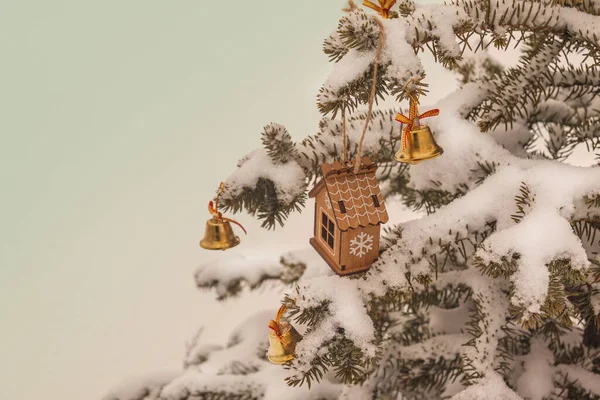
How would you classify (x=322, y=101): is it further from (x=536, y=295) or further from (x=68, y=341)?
(x=68, y=341)

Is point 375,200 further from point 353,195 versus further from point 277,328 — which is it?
point 277,328

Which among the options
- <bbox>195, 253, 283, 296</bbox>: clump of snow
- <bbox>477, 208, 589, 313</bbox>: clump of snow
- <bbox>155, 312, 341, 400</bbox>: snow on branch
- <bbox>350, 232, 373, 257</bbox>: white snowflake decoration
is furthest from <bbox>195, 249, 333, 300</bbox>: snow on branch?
<bbox>477, 208, 589, 313</bbox>: clump of snow

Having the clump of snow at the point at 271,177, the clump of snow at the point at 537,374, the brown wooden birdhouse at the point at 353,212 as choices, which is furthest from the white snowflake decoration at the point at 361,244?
the clump of snow at the point at 537,374

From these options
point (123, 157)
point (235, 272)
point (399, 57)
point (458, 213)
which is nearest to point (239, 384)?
point (235, 272)

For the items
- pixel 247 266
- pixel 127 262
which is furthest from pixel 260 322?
pixel 127 262

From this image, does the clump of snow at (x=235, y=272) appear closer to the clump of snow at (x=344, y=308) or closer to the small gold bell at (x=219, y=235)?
the small gold bell at (x=219, y=235)

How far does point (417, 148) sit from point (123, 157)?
6.01 feet

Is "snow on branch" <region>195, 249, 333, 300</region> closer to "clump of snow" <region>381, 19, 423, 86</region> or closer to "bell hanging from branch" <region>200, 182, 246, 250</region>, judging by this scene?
"bell hanging from branch" <region>200, 182, 246, 250</region>

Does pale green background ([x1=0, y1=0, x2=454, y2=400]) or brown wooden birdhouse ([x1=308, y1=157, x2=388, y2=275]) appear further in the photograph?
pale green background ([x1=0, y1=0, x2=454, y2=400])

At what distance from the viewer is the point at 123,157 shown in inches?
89.7

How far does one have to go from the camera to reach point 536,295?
0.56 m

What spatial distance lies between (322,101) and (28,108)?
5.84 ft

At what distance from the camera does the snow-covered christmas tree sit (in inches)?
23.6

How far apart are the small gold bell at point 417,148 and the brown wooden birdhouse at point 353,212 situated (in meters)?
0.05
